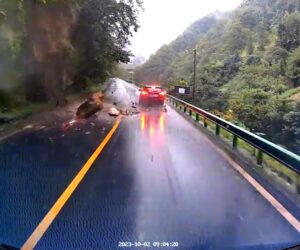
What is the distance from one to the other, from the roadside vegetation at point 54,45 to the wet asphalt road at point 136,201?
637 centimetres

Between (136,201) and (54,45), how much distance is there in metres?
21.2

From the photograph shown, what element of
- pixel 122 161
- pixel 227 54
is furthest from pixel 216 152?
pixel 227 54

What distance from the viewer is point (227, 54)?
10412cm

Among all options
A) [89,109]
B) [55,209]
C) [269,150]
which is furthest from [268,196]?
Result: [89,109]

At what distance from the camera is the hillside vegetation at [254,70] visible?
43.2 m

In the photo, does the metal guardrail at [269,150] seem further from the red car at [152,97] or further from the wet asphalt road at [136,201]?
the red car at [152,97]

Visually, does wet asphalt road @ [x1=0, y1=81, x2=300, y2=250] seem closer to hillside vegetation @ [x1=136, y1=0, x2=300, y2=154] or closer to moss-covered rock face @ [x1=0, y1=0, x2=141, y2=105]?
moss-covered rock face @ [x1=0, y1=0, x2=141, y2=105]

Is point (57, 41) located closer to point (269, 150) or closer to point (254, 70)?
point (269, 150)

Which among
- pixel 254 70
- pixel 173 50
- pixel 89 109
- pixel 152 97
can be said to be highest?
pixel 173 50

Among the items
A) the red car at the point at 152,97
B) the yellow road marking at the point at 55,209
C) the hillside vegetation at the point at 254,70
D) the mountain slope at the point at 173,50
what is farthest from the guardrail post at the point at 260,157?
the mountain slope at the point at 173,50

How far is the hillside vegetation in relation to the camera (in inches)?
1699

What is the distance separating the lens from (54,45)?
27.0 metres

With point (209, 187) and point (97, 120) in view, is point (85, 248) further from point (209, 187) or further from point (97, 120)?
point (97, 120)

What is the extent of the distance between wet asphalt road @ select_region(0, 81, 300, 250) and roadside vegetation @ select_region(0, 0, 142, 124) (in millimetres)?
6374
